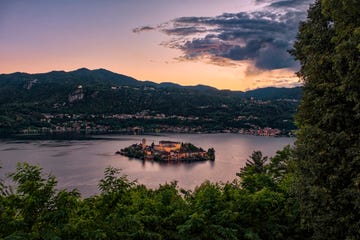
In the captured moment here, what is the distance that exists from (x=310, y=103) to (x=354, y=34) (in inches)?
91.7

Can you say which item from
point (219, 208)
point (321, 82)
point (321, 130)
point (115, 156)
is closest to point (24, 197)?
point (219, 208)

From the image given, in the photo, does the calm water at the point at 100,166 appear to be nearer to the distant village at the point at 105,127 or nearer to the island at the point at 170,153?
the island at the point at 170,153

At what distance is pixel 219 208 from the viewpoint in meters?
8.60

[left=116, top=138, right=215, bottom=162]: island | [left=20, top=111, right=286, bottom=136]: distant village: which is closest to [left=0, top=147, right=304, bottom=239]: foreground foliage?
[left=116, top=138, right=215, bottom=162]: island

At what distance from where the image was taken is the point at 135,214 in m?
7.55

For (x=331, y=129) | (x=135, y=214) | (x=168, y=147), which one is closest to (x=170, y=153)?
(x=168, y=147)

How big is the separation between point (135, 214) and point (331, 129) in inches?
181

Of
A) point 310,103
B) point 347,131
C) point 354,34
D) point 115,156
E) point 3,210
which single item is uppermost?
point 354,34

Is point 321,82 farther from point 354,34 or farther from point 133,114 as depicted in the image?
point 133,114

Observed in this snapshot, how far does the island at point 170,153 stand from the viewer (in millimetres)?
76625

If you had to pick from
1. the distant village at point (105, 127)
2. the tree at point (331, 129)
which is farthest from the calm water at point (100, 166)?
the distant village at point (105, 127)

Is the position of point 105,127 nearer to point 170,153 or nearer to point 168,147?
point 168,147

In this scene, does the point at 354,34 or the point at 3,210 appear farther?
the point at 354,34

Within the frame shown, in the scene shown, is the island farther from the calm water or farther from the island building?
the calm water
